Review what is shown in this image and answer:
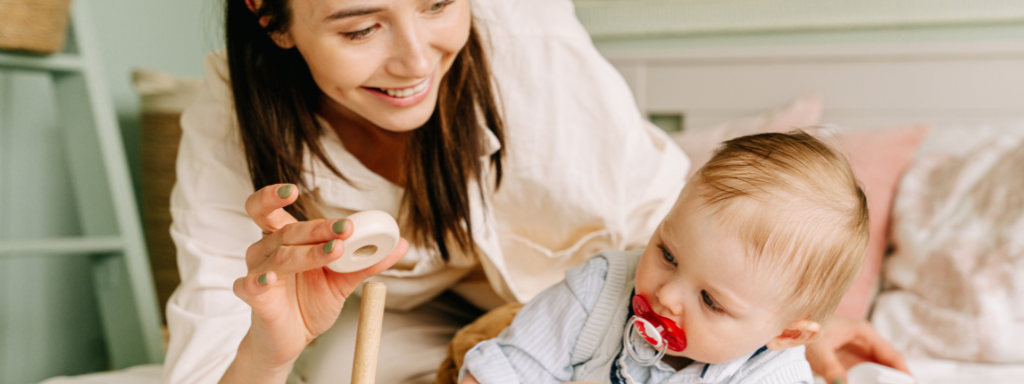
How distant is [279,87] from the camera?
3.11 feet

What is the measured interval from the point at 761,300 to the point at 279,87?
27.2 inches

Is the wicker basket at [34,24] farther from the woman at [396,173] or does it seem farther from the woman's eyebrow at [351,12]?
the woman's eyebrow at [351,12]

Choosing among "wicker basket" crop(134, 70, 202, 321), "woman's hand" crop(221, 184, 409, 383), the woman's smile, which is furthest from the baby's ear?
"wicker basket" crop(134, 70, 202, 321)

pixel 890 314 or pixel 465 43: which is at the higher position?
pixel 465 43

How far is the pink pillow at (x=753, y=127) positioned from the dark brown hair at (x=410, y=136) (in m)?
0.73

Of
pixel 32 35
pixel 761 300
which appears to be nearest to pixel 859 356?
pixel 761 300

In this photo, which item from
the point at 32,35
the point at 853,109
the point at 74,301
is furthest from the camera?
the point at 853,109

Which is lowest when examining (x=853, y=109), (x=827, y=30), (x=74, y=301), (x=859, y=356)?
(x=74, y=301)

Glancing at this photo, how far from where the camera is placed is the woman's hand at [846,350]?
88 cm

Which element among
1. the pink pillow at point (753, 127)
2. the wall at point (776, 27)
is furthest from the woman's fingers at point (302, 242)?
the wall at point (776, 27)

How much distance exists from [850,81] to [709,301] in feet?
4.52

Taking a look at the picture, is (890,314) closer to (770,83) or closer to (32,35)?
(770,83)

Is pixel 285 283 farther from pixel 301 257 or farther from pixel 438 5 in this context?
pixel 438 5

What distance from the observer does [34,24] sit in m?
1.15
